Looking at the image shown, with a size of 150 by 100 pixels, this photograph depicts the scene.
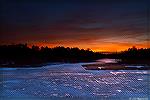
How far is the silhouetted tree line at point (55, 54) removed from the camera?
274 inches

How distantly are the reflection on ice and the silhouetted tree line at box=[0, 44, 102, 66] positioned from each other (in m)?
0.10

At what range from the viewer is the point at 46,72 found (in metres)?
6.98

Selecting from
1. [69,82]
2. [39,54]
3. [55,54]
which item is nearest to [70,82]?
[69,82]

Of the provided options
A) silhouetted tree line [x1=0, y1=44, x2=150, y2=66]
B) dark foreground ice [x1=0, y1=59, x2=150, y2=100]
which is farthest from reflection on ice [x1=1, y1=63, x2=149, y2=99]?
silhouetted tree line [x1=0, y1=44, x2=150, y2=66]

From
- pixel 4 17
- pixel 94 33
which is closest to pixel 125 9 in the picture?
pixel 94 33

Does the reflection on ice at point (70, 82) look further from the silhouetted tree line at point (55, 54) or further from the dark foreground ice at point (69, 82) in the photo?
the silhouetted tree line at point (55, 54)

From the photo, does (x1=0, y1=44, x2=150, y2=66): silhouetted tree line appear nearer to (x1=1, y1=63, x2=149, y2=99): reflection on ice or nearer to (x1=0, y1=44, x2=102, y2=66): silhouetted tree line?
(x1=0, y1=44, x2=102, y2=66): silhouetted tree line

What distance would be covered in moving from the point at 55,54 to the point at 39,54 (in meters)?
0.19

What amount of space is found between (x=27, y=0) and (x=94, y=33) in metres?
0.89

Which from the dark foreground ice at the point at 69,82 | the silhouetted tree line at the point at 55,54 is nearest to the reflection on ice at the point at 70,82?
the dark foreground ice at the point at 69,82

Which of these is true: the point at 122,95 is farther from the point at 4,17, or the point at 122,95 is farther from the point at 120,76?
the point at 4,17

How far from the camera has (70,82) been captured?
698cm

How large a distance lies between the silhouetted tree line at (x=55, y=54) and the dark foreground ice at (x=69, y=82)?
0.09m

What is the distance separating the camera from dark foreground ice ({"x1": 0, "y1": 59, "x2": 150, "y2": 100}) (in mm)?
6922
